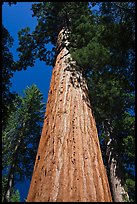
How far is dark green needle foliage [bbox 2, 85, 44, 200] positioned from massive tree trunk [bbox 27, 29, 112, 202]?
12171mm

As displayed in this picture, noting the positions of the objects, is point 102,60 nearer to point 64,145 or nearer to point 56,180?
point 64,145

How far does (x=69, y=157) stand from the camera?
2.91m

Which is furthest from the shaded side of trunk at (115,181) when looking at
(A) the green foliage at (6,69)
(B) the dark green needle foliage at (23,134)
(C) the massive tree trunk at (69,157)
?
(B) the dark green needle foliage at (23,134)

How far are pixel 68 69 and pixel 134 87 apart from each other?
2.27 m

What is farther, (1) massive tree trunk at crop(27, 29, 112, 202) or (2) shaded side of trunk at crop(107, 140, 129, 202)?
(2) shaded side of trunk at crop(107, 140, 129, 202)

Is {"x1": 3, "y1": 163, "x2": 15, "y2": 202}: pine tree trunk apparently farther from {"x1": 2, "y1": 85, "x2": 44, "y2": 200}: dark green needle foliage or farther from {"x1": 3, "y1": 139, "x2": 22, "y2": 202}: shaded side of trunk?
{"x1": 2, "y1": 85, "x2": 44, "y2": 200}: dark green needle foliage

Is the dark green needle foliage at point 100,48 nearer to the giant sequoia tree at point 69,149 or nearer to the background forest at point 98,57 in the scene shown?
the background forest at point 98,57

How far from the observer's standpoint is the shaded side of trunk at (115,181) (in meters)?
8.09

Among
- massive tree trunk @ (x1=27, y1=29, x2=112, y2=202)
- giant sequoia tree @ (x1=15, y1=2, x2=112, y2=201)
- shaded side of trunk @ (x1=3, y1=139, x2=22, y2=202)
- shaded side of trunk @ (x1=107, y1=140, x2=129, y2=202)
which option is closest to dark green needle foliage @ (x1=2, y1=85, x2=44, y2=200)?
shaded side of trunk @ (x1=3, y1=139, x2=22, y2=202)

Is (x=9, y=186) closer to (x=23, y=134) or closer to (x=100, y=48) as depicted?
(x=23, y=134)

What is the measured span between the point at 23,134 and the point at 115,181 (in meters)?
9.45

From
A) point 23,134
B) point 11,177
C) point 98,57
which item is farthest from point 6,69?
point 23,134

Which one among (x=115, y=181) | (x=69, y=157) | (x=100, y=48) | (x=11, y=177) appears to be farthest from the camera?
(x=11, y=177)

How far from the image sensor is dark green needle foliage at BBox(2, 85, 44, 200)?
1565 cm
